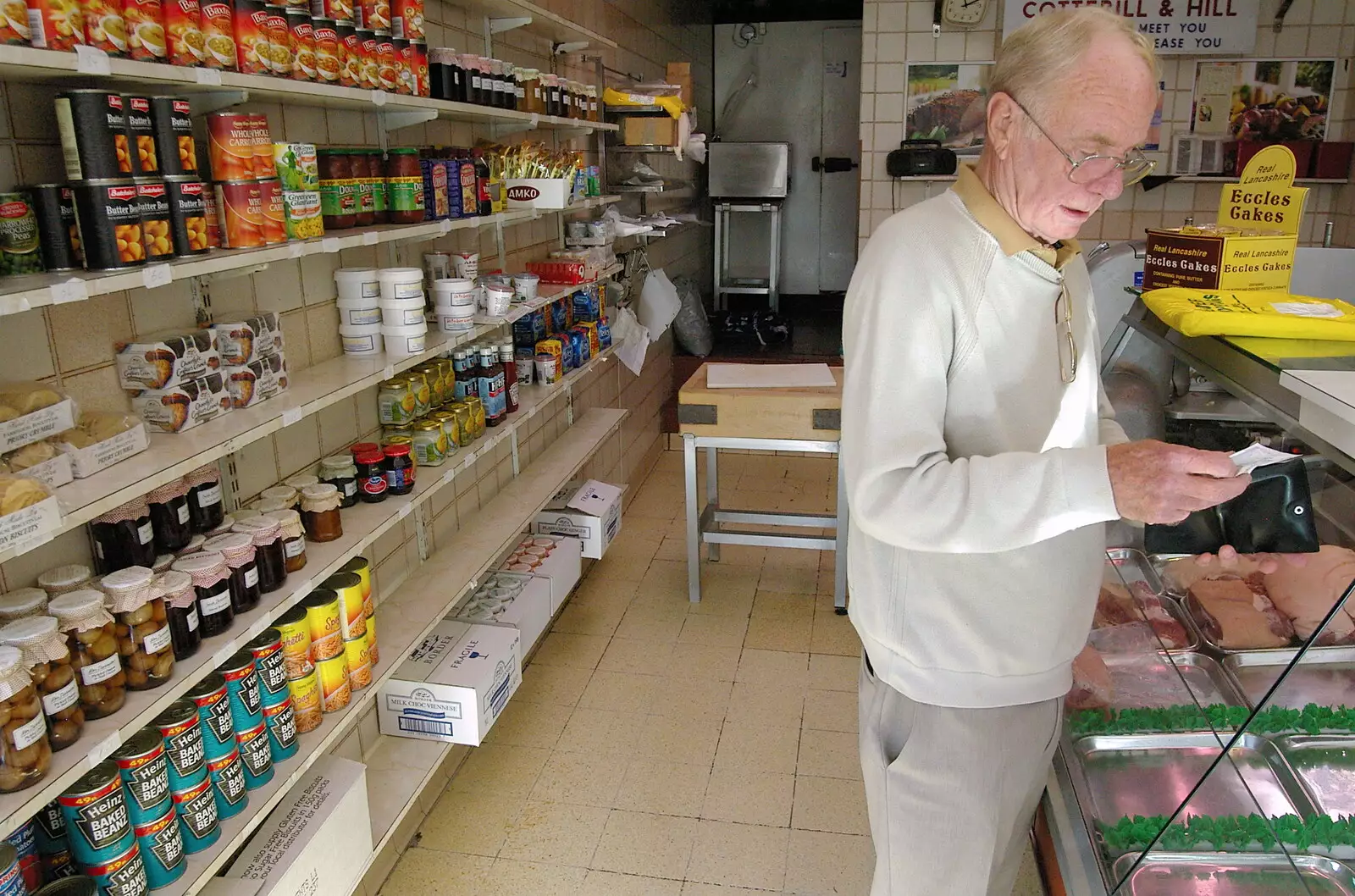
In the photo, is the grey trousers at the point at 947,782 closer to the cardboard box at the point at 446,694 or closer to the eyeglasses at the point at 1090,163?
the eyeglasses at the point at 1090,163

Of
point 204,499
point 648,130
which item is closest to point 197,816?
point 204,499

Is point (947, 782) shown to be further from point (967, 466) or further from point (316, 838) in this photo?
point (316, 838)

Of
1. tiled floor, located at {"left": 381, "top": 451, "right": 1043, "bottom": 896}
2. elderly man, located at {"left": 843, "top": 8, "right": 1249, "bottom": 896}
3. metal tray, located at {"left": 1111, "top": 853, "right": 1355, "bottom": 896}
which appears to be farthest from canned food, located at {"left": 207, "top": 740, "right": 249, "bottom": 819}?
metal tray, located at {"left": 1111, "top": 853, "right": 1355, "bottom": 896}

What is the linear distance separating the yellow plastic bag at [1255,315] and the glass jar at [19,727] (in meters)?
2.00

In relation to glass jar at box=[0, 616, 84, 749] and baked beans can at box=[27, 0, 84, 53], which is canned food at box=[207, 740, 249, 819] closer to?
glass jar at box=[0, 616, 84, 749]

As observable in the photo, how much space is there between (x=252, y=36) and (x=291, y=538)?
38.0 inches

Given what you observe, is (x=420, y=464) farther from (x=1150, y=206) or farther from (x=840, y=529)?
(x=1150, y=206)

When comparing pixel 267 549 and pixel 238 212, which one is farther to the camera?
pixel 267 549

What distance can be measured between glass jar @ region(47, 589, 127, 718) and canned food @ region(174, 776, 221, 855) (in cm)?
28

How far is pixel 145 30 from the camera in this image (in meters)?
1.44

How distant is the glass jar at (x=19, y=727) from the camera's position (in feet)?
4.13

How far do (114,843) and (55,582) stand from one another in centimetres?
43

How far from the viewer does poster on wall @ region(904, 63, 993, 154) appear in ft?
18.1

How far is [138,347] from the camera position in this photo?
5.57ft
